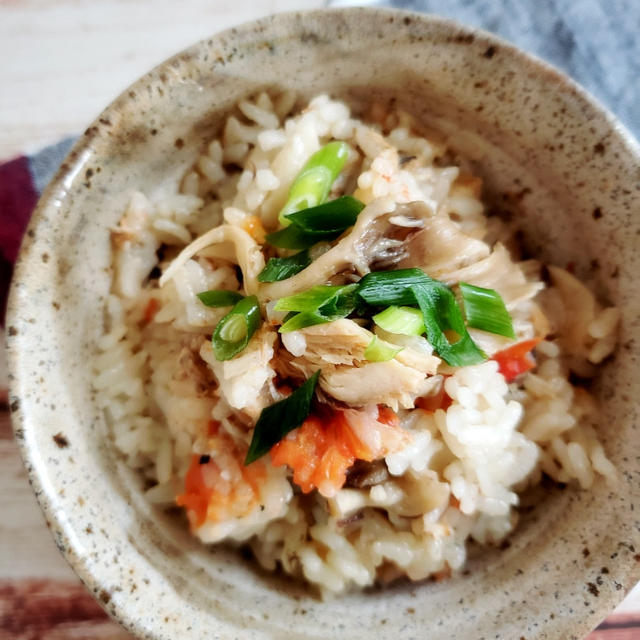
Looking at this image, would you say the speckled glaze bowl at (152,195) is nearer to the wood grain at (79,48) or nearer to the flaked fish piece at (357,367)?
the flaked fish piece at (357,367)

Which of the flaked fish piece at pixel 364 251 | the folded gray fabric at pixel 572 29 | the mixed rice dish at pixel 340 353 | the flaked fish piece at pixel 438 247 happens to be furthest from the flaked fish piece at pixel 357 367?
the folded gray fabric at pixel 572 29

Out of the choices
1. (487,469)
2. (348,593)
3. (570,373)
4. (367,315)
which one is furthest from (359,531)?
(570,373)

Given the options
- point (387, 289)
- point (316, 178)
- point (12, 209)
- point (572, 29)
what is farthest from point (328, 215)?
point (572, 29)

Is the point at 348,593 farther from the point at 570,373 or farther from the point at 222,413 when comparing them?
the point at 570,373

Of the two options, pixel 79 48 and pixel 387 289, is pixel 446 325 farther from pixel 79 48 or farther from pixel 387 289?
pixel 79 48

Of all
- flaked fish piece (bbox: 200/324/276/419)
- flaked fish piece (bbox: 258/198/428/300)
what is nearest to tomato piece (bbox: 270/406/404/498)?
flaked fish piece (bbox: 200/324/276/419)

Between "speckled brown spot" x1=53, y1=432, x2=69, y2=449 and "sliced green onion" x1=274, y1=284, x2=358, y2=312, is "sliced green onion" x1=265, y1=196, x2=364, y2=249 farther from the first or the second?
"speckled brown spot" x1=53, y1=432, x2=69, y2=449

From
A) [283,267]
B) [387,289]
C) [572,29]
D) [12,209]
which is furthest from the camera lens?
[572,29]
